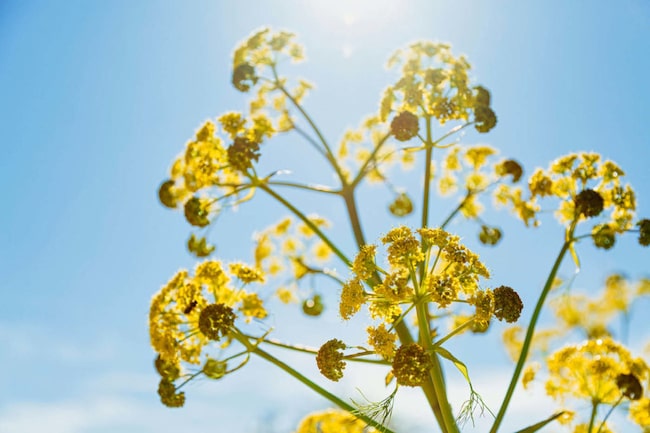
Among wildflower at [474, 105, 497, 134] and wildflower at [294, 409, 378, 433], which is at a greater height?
wildflower at [474, 105, 497, 134]

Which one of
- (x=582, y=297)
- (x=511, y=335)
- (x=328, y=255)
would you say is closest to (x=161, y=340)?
(x=328, y=255)

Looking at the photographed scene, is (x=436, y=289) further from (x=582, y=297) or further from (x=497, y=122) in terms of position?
(x=582, y=297)

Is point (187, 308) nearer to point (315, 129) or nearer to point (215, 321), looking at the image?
point (215, 321)

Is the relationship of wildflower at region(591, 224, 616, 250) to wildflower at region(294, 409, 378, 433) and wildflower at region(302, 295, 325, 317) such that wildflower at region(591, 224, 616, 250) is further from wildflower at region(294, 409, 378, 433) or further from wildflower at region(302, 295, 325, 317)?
wildflower at region(294, 409, 378, 433)

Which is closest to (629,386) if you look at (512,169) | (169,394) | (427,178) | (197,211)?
(512,169)

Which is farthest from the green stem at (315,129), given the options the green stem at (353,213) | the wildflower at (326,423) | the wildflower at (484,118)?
the wildflower at (326,423)

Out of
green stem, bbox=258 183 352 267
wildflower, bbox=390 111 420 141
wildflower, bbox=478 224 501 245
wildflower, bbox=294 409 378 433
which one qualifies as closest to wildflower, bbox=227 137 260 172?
green stem, bbox=258 183 352 267
